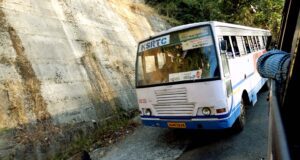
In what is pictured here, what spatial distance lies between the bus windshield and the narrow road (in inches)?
55.3

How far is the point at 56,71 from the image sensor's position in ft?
26.4

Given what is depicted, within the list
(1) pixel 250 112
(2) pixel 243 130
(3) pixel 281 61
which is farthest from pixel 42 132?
(3) pixel 281 61

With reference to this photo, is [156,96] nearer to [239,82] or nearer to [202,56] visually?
[202,56]

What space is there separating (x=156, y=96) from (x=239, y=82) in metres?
2.11

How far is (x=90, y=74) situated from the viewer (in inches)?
366

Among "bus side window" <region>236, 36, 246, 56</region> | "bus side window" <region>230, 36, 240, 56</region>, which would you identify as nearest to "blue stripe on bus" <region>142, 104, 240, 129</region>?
"bus side window" <region>230, 36, 240, 56</region>

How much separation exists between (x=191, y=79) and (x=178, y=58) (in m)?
0.59

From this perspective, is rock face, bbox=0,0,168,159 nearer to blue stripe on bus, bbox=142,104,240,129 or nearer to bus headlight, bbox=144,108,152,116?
bus headlight, bbox=144,108,152,116

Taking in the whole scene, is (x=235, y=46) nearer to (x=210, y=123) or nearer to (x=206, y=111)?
(x=206, y=111)

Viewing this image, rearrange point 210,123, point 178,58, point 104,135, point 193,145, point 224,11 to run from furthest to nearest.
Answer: point 224,11, point 104,135, point 193,145, point 178,58, point 210,123

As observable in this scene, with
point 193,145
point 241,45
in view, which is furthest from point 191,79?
point 241,45

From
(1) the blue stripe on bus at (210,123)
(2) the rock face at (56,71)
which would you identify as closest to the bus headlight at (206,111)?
(1) the blue stripe on bus at (210,123)

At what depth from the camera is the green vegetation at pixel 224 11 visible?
18734 mm

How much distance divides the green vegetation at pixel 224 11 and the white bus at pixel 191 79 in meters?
12.4
